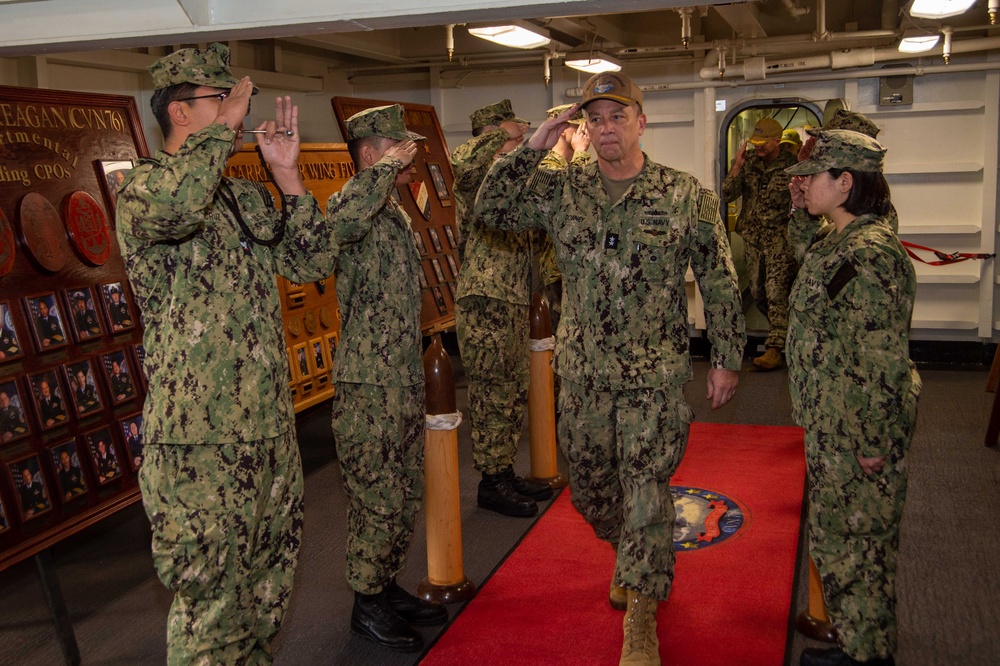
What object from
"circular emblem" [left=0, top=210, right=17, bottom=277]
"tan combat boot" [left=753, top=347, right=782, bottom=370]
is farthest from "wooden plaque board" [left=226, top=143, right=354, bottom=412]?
"tan combat boot" [left=753, top=347, right=782, bottom=370]

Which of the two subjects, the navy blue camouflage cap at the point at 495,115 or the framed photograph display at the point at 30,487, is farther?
the navy blue camouflage cap at the point at 495,115

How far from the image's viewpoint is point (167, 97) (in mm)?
2545

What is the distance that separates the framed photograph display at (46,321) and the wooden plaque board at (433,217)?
326 cm

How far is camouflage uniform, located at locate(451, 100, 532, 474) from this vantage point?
4.73 metres

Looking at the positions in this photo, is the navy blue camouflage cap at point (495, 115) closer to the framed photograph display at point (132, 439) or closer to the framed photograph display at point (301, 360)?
the framed photograph display at point (301, 360)

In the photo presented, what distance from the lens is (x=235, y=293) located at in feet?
8.33

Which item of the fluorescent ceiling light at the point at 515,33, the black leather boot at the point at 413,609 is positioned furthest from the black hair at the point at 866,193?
the fluorescent ceiling light at the point at 515,33

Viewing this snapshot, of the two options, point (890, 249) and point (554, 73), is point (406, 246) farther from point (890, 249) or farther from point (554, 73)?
point (554, 73)

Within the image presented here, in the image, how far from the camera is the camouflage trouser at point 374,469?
11.2ft

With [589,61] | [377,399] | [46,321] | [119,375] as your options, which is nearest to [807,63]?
[589,61]

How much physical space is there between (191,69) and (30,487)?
192 centimetres

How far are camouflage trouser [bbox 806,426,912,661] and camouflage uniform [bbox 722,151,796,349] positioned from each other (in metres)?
5.43

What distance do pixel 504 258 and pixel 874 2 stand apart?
6.09 meters

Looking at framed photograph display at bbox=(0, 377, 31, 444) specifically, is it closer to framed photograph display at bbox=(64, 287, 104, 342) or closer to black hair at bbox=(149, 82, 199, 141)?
framed photograph display at bbox=(64, 287, 104, 342)
